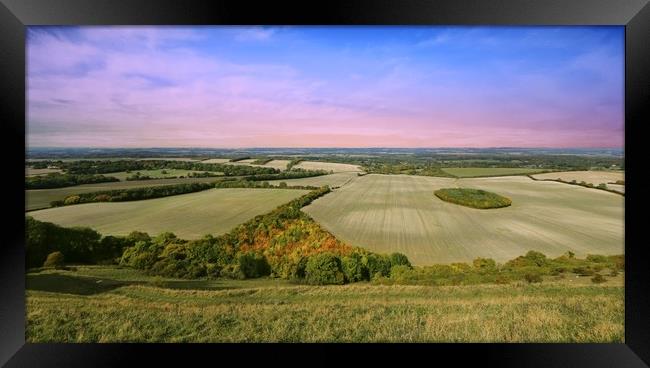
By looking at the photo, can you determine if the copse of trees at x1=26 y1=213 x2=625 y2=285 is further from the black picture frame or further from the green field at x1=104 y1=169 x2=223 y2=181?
the green field at x1=104 y1=169 x2=223 y2=181

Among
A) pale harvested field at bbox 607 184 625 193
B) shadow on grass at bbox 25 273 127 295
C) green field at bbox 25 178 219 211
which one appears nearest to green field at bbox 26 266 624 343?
shadow on grass at bbox 25 273 127 295

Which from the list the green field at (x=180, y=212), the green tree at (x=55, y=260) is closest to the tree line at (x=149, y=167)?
the green field at (x=180, y=212)

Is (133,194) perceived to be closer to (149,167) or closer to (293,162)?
(149,167)

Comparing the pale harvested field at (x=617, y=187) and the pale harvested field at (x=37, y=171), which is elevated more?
the pale harvested field at (x=37, y=171)

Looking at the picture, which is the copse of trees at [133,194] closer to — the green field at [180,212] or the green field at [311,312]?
the green field at [180,212]

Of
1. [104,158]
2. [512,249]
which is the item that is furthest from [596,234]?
[104,158]

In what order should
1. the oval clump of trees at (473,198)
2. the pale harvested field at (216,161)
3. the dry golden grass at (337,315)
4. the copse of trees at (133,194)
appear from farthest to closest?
the pale harvested field at (216,161) → the oval clump of trees at (473,198) → the copse of trees at (133,194) → the dry golden grass at (337,315)

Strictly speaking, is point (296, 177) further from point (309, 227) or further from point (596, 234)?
point (596, 234)
